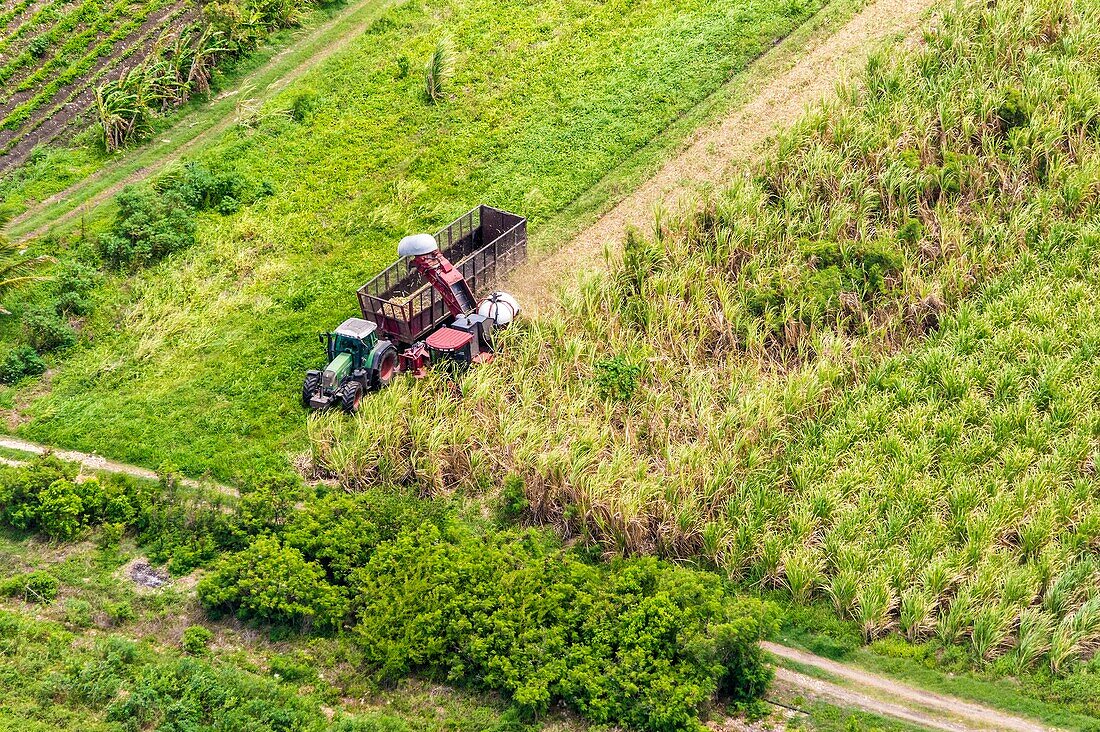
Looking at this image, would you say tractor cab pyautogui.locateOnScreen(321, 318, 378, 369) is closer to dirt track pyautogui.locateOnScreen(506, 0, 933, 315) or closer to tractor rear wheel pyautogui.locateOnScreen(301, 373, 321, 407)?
tractor rear wheel pyautogui.locateOnScreen(301, 373, 321, 407)

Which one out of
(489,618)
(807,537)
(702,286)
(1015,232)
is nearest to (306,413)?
(489,618)

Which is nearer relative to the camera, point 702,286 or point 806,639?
point 806,639

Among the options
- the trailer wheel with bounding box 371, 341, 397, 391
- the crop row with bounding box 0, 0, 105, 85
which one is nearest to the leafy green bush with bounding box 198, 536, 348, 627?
the trailer wheel with bounding box 371, 341, 397, 391

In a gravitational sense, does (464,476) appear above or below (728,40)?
below

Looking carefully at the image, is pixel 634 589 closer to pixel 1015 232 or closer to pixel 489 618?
pixel 489 618

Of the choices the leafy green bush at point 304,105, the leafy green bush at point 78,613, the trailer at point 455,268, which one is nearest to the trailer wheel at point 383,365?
the trailer at point 455,268

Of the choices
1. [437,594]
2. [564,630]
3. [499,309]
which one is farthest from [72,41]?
[564,630]

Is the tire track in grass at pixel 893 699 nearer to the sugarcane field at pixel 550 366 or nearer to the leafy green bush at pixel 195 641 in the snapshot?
the sugarcane field at pixel 550 366

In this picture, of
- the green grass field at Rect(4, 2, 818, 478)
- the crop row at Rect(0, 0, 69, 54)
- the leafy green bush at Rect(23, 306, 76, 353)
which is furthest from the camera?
the crop row at Rect(0, 0, 69, 54)

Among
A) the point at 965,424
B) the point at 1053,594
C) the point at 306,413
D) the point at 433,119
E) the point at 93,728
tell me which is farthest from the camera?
the point at 433,119
